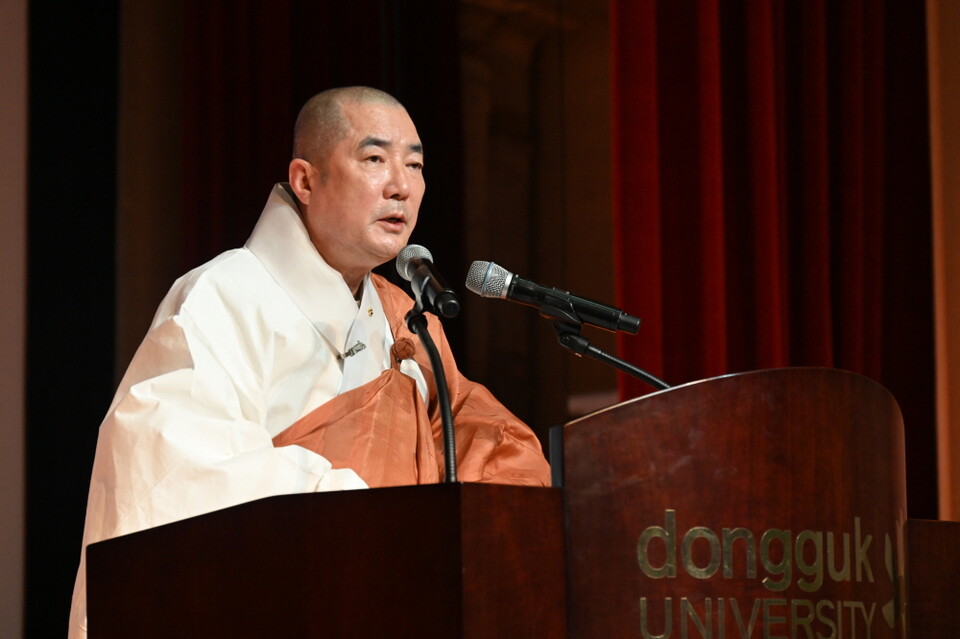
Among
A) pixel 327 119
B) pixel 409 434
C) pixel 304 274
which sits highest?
pixel 327 119

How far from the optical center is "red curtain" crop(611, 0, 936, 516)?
255 cm

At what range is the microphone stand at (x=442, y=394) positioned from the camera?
1231 millimetres

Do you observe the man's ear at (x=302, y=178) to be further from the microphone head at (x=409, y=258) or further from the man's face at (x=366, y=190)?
the microphone head at (x=409, y=258)

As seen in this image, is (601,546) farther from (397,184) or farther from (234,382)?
(397,184)

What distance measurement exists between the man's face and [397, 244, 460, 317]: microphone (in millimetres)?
371

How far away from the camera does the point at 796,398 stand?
109 centimetres

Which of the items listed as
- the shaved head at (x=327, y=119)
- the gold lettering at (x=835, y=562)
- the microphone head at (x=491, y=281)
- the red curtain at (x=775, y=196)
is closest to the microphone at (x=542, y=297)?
the microphone head at (x=491, y=281)

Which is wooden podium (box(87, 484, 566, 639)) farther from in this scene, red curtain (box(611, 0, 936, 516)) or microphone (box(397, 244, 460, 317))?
red curtain (box(611, 0, 936, 516))

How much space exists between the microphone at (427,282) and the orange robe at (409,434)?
0.31 m

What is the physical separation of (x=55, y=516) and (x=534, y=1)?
1.63 meters

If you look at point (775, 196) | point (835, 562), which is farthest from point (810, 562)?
point (775, 196)

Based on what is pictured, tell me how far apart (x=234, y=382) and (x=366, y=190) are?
0.40 metres

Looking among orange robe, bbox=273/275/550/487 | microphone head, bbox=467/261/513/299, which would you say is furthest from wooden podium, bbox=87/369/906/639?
orange robe, bbox=273/275/550/487

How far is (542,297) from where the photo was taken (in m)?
1.43
